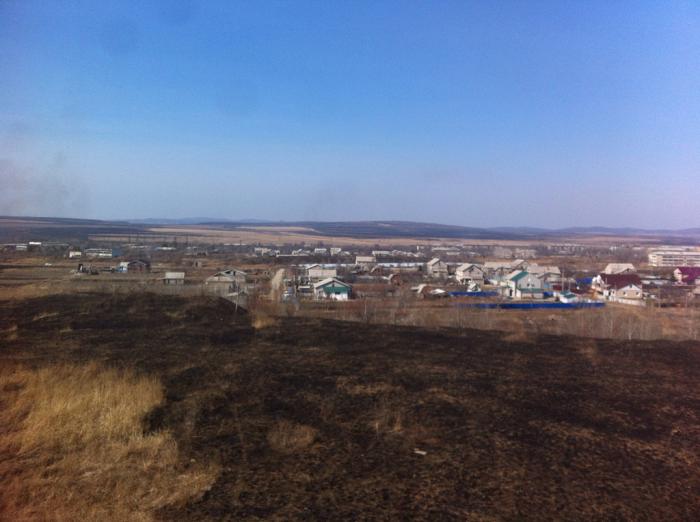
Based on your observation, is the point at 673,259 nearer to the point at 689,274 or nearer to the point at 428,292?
the point at 689,274

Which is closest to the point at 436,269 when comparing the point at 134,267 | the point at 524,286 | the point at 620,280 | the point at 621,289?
the point at 524,286

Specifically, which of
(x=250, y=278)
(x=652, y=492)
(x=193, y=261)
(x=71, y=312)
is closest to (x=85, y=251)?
(x=193, y=261)

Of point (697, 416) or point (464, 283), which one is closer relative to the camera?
point (697, 416)

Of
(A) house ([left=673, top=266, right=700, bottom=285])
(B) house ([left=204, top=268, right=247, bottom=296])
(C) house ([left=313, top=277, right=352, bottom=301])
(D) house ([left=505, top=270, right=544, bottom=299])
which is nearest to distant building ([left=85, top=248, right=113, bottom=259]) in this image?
(B) house ([left=204, top=268, right=247, bottom=296])

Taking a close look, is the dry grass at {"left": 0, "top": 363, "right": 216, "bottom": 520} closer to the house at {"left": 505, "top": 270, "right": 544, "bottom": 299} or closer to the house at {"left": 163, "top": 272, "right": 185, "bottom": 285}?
the house at {"left": 163, "top": 272, "right": 185, "bottom": 285}

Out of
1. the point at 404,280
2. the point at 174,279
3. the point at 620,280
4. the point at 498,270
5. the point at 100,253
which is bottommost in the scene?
the point at 404,280

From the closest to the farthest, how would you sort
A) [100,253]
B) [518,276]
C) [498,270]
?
[518,276], [498,270], [100,253]

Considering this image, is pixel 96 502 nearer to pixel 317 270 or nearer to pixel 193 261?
pixel 317 270
